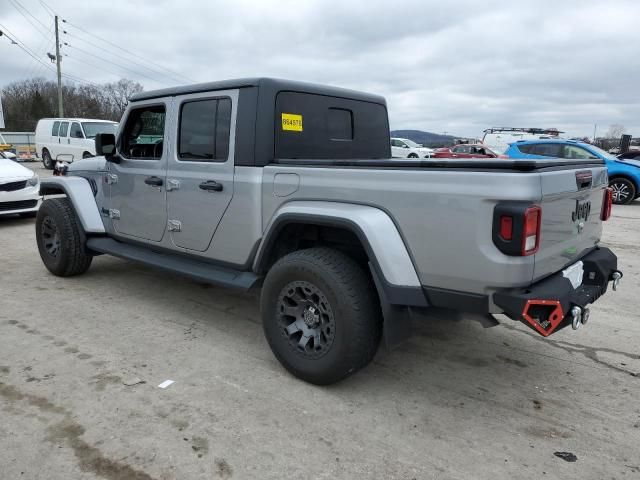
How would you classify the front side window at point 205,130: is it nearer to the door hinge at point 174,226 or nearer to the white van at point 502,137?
the door hinge at point 174,226

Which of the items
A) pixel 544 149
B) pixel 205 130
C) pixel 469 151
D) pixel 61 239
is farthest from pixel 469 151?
pixel 205 130

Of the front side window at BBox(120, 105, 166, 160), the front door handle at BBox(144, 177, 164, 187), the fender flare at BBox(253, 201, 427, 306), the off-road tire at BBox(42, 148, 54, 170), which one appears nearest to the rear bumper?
the fender flare at BBox(253, 201, 427, 306)

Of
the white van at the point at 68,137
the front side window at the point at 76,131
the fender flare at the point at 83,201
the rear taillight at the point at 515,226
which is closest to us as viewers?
the rear taillight at the point at 515,226

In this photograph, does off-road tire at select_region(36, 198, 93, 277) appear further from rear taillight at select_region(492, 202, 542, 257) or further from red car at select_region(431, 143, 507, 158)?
red car at select_region(431, 143, 507, 158)

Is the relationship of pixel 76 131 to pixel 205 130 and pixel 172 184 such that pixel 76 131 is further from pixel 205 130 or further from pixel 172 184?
pixel 205 130

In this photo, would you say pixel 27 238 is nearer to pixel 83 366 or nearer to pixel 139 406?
pixel 83 366

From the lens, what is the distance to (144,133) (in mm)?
4680

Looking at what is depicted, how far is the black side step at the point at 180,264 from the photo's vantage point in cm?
365

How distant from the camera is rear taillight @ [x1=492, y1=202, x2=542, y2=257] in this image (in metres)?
2.37

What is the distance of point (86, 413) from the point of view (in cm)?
283

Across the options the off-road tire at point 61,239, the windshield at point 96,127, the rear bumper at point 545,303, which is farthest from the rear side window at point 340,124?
the windshield at point 96,127

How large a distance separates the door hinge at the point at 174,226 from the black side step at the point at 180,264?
0.85ft

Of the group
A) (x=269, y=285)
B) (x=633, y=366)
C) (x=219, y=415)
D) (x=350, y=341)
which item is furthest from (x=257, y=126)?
(x=633, y=366)

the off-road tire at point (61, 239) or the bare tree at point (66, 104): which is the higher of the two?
the bare tree at point (66, 104)
